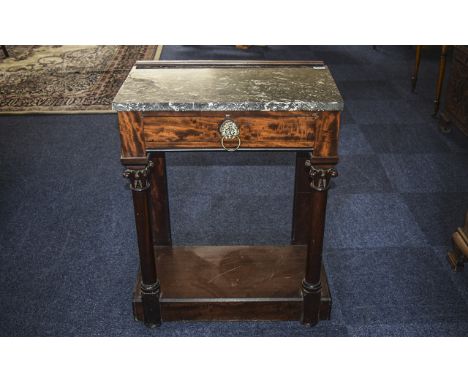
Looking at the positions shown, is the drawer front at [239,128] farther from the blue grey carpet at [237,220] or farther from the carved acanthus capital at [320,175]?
the blue grey carpet at [237,220]

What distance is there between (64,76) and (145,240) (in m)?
3.86

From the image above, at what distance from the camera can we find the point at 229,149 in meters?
1.80

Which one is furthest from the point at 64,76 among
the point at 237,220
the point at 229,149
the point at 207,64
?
the point at 229,149

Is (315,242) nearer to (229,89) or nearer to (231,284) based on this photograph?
(231,284)

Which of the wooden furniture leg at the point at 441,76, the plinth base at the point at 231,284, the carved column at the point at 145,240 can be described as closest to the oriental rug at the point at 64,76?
the plinth base at the point at 231,284

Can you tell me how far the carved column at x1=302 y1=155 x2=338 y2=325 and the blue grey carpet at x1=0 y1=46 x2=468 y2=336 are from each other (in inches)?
4.1

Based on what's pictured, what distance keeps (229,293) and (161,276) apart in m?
0.34

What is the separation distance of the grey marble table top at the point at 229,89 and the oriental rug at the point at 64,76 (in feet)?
8.89

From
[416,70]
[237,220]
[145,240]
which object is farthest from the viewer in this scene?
[416,70]

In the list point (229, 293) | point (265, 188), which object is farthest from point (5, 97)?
point (229, 293)

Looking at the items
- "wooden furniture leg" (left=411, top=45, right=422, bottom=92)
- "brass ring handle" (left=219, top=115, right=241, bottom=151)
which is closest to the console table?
"brass ring handle" (left=219, top=115, right=241, bottom=151)

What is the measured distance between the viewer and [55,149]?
3.86 meters

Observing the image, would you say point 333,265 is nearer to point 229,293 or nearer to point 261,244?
point 261,244

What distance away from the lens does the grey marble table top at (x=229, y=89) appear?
172 centimetres
